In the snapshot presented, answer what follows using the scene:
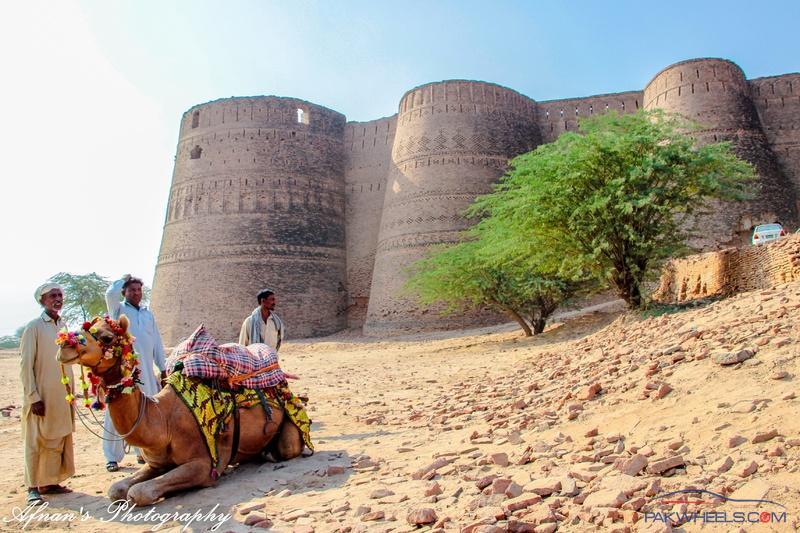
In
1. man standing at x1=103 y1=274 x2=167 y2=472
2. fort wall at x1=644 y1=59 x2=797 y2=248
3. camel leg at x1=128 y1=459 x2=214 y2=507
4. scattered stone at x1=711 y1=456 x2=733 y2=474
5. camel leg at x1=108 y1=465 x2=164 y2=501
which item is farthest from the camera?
fort wall at x1=644 y1=59 x2=797 y2=248

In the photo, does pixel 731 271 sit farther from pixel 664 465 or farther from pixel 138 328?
pixel 138 328

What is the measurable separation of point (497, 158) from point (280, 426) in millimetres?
16192

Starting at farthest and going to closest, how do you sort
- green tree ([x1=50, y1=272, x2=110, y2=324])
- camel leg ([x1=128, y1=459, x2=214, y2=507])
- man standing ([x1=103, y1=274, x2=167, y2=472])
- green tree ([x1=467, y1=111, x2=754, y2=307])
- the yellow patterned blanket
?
green tree ([x1=50, y1=272, x2=110, y2=324]) → green tree ([x1=467, y1=111, x2=754, y2=307]) → man standing ([x1=103, y1=274, x2=167, y2=472]) → the yellow patterned blanket → camel leg ([x1=128, y1=459, x2=214, y2=507])

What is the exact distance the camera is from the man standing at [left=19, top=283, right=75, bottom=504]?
3480 mm

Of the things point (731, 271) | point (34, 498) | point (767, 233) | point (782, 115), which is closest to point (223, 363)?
point (34, 498)

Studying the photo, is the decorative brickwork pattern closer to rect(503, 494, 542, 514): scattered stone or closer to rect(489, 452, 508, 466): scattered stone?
rect(489, 452, 508, 466): scattered stone

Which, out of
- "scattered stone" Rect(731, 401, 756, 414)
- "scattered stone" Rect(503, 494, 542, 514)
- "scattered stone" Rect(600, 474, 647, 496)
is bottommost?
"scattered stone" Rect(503, 494, 542, 514)

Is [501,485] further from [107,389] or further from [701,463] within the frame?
[107,389]

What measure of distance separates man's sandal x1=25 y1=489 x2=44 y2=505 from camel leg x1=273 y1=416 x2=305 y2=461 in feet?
4.36

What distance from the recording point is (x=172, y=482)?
9.89 ft

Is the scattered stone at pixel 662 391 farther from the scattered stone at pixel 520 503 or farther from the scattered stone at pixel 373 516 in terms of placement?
the scattered stone at pixel 373 516

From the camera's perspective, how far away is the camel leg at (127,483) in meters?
3.08

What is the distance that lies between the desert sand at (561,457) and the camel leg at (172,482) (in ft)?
0.20

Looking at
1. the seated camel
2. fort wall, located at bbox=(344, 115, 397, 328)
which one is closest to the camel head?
the seated camel
